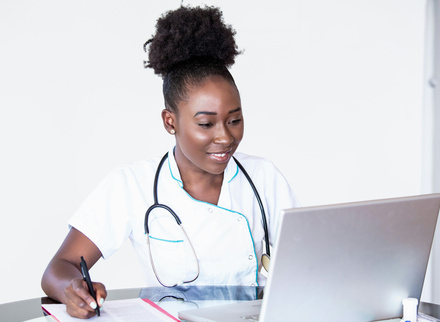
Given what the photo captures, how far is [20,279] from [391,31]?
83.5 inches

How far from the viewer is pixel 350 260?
0.98 m

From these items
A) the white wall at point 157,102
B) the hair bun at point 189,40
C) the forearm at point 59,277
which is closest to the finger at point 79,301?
the forearm at point 59,277

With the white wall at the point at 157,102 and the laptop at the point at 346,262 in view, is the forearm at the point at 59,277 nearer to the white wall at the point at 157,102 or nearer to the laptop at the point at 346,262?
the laptop at the point at 346,262

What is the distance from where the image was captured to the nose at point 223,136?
151cm

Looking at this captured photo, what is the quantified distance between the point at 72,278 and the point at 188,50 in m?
0.68

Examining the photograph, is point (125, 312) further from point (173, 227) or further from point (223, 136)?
point (223, 136)

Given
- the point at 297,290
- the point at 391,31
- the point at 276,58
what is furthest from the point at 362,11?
the point at 297,290

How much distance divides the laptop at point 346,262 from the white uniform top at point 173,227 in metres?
0.46

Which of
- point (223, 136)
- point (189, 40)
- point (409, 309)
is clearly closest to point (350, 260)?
point (409, 309)

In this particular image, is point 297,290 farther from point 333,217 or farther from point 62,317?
point 62,317

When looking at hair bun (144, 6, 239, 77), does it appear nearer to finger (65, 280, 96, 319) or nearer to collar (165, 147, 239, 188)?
collar (165, 147, 239, 188)

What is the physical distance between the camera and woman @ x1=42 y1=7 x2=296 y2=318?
1542 mm

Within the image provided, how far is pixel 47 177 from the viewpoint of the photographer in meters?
2.61

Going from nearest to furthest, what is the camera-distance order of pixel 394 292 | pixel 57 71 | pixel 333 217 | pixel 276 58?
pixel 333 217 < pixel 394 292 < pixel 57 71 < pixel 276 58
